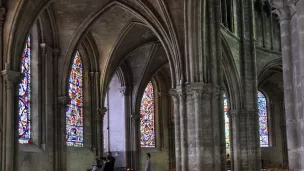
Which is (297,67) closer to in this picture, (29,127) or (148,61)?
(29,127)

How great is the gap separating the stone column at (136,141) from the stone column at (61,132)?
342 inches

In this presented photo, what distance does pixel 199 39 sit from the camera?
74.7 ft

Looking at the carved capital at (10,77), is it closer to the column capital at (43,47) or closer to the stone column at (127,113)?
the column capital at (43,47)

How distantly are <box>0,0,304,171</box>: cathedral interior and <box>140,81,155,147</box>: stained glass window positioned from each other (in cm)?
7

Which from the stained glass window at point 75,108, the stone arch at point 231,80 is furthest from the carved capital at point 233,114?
the stained glass window at point 75,108

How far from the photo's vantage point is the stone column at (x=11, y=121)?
20031mm

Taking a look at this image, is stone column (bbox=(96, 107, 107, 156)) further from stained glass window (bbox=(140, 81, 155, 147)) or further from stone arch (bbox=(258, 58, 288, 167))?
stone arch (bbox=(258, 58, 288, 167))

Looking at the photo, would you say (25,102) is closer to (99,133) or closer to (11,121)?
(11,121)

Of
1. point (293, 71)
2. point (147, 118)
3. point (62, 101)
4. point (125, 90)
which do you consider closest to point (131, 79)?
point (125, 90)

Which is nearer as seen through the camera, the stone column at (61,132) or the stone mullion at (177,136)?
the stone mullion at (177,136)

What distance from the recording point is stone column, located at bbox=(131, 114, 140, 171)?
111 ft

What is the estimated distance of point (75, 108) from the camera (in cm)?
2898

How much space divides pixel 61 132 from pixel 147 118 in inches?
478

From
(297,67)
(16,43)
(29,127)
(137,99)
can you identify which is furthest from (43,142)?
(297,67)
